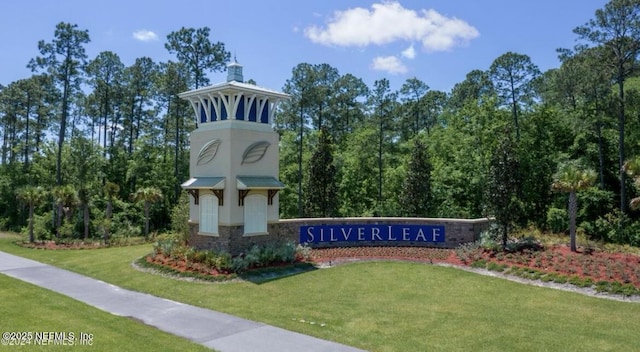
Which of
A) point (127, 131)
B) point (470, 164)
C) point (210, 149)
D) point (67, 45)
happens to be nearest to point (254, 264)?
point (210, 149)

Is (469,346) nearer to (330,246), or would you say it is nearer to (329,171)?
(330,246)

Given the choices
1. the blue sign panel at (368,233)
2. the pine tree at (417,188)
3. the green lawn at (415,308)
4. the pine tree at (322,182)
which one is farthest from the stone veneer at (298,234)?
the pine tree at (417,188)

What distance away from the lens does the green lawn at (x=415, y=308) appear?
1006 centimetres

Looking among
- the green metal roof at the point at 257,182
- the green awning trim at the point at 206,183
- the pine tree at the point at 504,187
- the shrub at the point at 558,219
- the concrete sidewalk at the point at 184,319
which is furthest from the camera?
the shrub at the point at 558,219

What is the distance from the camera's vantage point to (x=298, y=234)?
71.6 ft

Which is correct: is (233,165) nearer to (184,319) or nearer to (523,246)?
(184,319)

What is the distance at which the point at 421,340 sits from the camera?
32.9 feet

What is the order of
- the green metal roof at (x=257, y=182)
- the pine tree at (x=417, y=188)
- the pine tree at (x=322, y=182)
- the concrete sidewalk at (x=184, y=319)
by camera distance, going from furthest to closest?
the pine tree at (x=417, y=188), the pine tree at (x=322, y=182), the green metal roof at (x=257, y=182), the concrete sidewalk at (x=184, y=319)

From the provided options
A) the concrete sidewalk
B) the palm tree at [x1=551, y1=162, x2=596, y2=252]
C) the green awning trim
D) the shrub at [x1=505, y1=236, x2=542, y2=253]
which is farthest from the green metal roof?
the palm tree at [x1=551, y1=162, x2=596, y2=252]

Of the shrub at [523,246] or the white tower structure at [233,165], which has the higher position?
the white tower structure at [233,165]

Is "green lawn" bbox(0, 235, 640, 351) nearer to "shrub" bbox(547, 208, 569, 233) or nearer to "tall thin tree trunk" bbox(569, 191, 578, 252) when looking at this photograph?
Result: "tall thin tree trunk" bbox(569, 191, 578, 252)

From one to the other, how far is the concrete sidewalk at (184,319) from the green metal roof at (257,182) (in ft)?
20.0

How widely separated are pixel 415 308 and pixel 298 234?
996 centimetres

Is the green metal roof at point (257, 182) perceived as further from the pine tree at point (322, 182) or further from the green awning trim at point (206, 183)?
the pine tree at point (322, 182)
